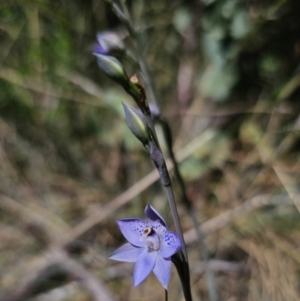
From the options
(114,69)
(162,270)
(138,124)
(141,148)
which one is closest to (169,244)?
(162,270)

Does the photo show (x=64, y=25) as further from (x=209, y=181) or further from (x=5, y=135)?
(x=209, y=181)

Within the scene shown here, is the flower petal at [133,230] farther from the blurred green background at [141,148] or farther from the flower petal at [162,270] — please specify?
the blurred green background at [141,148]

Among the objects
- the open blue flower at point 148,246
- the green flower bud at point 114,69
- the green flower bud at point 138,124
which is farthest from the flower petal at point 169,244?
the green flower bud at point 114,69

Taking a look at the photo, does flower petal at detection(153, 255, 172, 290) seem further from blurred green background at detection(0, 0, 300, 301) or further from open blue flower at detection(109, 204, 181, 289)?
blurred green background at detection(0, 0, 300, 301)

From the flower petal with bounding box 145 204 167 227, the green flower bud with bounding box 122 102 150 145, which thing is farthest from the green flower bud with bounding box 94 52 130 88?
the flower petal with bounding box 145 204 167 227

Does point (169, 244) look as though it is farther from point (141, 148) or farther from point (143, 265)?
point (141, 148)

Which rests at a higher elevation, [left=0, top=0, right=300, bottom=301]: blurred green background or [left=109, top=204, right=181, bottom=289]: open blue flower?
[left=0, top=0, right=300, bottom=301]: blurred green background
